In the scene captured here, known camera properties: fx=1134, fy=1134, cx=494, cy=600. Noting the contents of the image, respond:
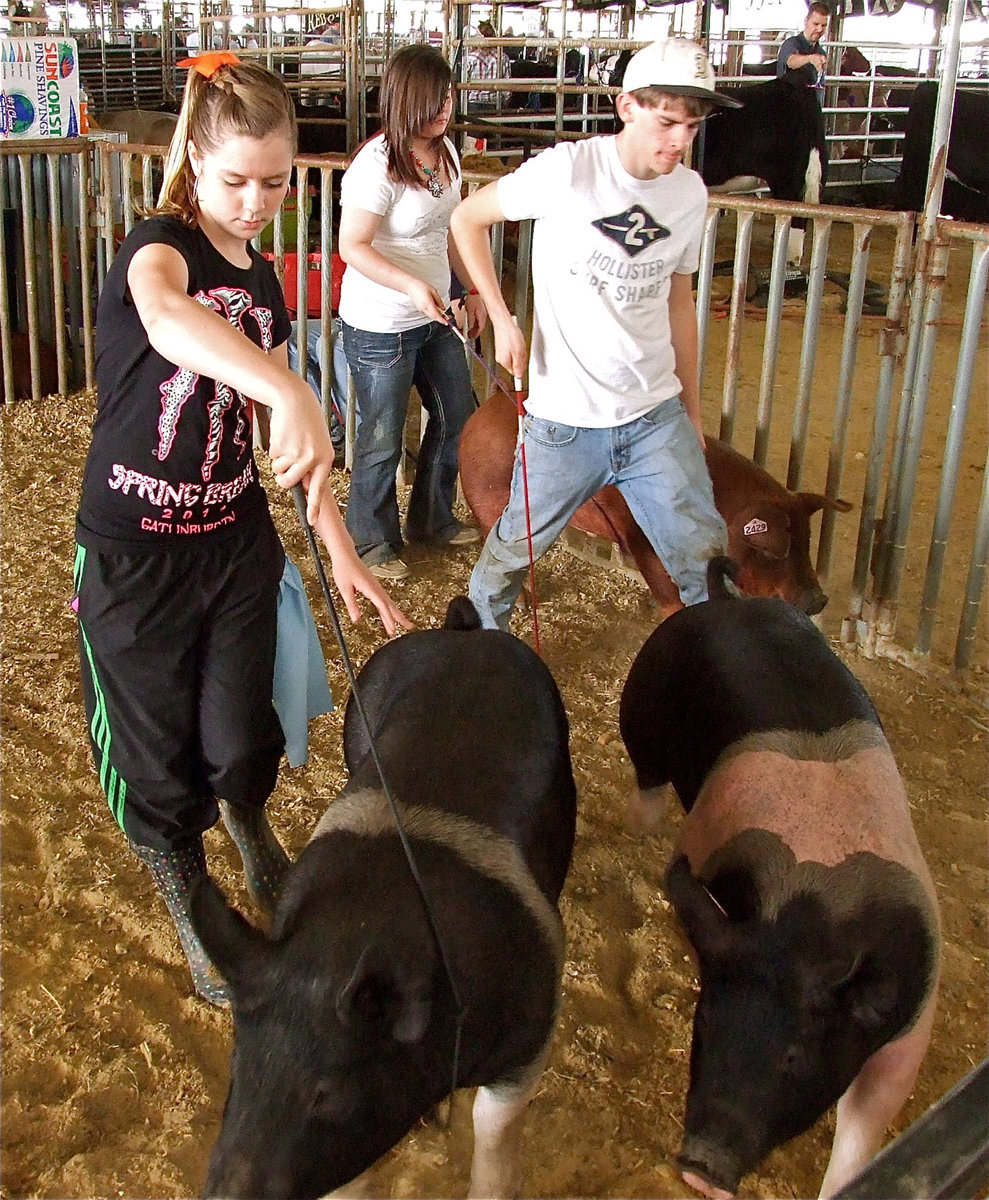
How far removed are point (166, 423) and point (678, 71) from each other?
165 centimetres

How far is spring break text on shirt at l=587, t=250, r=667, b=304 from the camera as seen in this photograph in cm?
306

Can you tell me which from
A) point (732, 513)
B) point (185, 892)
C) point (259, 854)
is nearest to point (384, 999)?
point (185, 892)

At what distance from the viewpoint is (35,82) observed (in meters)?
6.37

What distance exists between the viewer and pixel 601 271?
10.1 ft

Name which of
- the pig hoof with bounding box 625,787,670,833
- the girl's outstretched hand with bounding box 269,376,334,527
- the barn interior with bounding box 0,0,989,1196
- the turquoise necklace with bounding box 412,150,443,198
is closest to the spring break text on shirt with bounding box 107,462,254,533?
the girl's outstretched hand with bounding box 269,376,334,527

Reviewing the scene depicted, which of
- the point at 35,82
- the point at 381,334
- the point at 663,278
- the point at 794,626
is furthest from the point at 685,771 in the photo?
the point at 35,82

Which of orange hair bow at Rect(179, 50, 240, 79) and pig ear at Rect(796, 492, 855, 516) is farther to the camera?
pig ear at Rect(796, 492, 855, 516)

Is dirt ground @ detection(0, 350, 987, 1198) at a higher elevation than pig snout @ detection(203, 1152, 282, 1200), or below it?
below

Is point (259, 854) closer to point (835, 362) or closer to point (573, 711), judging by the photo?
point (573, 711)

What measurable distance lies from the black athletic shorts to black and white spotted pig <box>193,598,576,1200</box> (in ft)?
0.90

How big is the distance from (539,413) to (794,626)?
0.98 meters

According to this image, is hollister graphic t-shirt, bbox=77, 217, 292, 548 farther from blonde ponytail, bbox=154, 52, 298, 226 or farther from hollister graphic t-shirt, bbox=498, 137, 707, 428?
hollister graphic t-shirt, bbox=498, 137, 707, 428

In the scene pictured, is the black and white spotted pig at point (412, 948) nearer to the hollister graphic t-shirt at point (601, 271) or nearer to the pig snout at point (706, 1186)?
the pig snout at point (706, 1186)

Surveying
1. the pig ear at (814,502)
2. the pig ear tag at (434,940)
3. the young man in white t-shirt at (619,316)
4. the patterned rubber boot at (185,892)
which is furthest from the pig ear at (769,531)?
the pig ear tag at (434,940)
